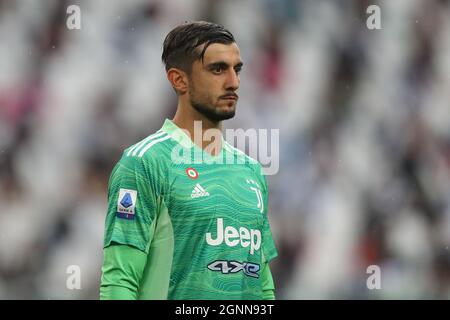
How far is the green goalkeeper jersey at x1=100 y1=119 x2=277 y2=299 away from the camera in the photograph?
173 centimetres

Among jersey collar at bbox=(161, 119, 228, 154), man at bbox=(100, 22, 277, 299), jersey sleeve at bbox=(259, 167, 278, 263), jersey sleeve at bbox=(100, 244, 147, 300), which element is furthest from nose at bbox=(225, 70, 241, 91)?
jersey sleeve at bbox=(100, 244, 147, 300)

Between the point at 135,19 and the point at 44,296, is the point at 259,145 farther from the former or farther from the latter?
the point at 44,296

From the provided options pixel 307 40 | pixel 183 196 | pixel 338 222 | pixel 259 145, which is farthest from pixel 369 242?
pixel 183 196

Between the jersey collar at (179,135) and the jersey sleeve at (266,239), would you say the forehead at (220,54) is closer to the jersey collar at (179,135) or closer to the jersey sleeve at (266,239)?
the jersey collar at (179,135)

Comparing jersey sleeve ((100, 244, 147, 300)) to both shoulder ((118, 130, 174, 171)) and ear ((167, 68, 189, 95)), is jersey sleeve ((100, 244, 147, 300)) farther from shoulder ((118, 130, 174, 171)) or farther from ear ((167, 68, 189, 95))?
ear ((167, 68, 189, 95))

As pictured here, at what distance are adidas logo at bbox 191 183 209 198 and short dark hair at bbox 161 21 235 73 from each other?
0.82 feet

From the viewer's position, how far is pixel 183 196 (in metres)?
1.78

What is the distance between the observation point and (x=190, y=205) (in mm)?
1774

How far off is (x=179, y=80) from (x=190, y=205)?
281mm

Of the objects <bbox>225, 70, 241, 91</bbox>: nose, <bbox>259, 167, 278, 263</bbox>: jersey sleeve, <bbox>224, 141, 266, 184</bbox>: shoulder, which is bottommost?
<bbox>259, 167, 278, 263</bbox>: jersey sleeve

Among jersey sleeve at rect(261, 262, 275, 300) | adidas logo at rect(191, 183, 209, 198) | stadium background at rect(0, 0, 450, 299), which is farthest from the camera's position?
stadium background at rect(0, 0, 450, 299)

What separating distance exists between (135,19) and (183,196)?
1.65 metres

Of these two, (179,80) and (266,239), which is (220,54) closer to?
(179,80)

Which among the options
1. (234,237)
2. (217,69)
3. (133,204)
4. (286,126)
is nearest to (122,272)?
(133,204)
